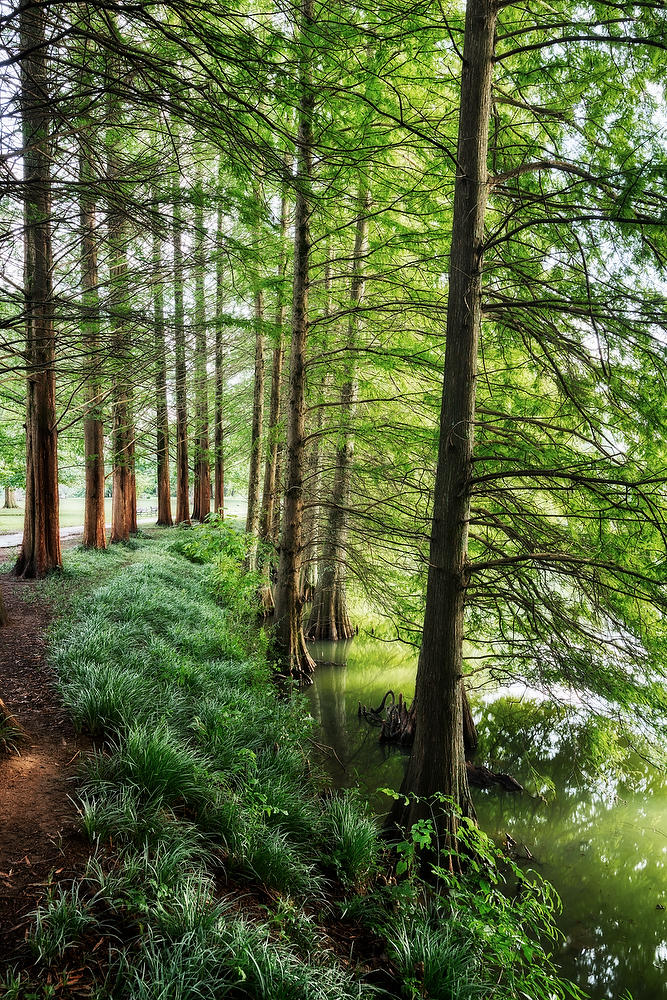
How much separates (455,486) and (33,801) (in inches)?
155

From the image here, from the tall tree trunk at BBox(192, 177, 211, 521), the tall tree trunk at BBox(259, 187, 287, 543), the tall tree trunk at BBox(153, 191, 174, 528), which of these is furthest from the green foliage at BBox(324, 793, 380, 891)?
Answer: the tall tree trunk at BBox(192, 177, 211, 521)

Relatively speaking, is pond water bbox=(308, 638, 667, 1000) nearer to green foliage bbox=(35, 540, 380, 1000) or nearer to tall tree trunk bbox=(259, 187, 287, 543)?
green foliage bbox=(35, 540, 380, 1000)

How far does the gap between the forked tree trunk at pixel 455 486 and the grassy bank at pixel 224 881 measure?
814 millimetres

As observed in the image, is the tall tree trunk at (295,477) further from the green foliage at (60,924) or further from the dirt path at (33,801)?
the green foliage at (60,924)

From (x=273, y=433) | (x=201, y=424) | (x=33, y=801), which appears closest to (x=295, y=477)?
(x=273, y=433)

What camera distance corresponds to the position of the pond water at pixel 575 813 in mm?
4742

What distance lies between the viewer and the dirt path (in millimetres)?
2660

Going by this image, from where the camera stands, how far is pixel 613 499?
13.6ft

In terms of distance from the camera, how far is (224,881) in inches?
135

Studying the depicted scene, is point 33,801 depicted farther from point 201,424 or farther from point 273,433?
point 201,424

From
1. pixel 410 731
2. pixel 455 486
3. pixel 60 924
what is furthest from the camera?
pixel 410 731

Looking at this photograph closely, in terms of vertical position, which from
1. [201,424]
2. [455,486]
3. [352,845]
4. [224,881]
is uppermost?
[201,424]

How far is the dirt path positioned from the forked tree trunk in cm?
295

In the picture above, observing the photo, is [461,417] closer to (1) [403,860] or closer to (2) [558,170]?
(2) [558,170]
